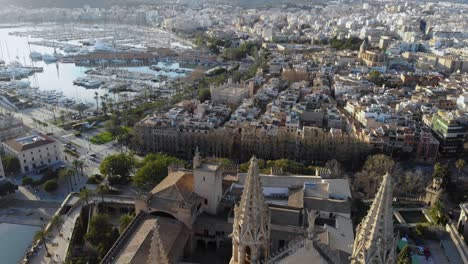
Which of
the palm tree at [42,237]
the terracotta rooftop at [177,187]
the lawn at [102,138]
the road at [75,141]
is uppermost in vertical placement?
the terracotta rooftop at [177,187]

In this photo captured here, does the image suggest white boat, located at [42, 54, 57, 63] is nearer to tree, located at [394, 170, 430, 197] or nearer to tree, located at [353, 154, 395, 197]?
tree, located at [353, 154, 395, 197]

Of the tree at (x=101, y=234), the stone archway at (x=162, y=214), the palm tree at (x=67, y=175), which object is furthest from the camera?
the palm tree at (x=67, y=175)

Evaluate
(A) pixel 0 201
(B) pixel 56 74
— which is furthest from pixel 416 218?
Result: (B) pixel 56 74

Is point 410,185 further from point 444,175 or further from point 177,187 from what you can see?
point 177,187

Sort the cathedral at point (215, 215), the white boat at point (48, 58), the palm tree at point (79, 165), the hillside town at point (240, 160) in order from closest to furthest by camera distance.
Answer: the cathedral at point (215, 215) → the hillside town at point (240, 160) → the palm tree at point (79, 165) → the white boat at point (48, 58)

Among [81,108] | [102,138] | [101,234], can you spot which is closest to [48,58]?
[81,108]

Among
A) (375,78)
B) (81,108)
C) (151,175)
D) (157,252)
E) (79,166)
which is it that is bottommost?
(81,108)

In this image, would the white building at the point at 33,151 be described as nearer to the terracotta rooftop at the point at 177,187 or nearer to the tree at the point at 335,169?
the terracotta rooftop at the point at 177,187

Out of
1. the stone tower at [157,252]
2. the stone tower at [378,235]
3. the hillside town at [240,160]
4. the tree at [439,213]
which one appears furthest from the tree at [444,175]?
the stone tower at [157,252]

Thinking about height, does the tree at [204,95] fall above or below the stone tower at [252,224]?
below
